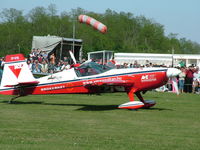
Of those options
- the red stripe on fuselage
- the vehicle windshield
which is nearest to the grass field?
the red stripe on fuselage

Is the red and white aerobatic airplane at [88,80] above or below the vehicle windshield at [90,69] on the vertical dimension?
below

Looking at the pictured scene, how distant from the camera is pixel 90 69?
15.2m

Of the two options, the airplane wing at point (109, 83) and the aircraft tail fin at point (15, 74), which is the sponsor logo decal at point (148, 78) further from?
the aircraft tail fin at point (15, 74)

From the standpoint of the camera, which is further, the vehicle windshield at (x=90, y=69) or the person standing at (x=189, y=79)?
the person standing at (x=189, y=79)

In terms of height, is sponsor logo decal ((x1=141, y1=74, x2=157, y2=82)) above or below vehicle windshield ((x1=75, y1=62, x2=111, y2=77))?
below

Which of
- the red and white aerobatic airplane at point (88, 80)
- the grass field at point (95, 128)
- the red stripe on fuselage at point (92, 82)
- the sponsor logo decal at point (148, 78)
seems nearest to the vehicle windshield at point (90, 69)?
the red and white aerobatic airplane at point (88, 80)

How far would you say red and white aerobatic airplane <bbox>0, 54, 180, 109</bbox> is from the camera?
14.5 metres

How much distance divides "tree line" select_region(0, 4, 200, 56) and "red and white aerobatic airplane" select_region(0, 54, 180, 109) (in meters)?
39.0

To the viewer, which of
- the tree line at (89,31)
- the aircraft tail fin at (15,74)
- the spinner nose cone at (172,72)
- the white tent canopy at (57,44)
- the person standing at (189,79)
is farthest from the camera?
the tree line at (89,31)

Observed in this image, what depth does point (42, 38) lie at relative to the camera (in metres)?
32.9

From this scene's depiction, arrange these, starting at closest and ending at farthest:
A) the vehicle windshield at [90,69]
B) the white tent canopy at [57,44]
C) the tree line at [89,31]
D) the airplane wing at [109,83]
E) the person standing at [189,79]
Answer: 1. the airplane wing at [109,83]
2. the vehicle windshield at [90,69]
3. the person standing at [189,79]
4. the white tent canopy at [57,44]
5. the tree line at [89,31]

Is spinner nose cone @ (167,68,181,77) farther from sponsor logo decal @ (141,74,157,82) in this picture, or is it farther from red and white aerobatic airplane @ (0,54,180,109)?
sponsor logo decal @ (141,74,157,82)

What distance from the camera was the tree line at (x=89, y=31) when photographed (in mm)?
67875

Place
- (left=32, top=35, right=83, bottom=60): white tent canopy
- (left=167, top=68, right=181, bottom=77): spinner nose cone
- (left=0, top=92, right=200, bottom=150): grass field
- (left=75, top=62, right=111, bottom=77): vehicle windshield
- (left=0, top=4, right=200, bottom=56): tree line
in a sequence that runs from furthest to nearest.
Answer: (left=0, top=4, right=200, bottom=56): tree line < (left=32, top=35, right=83, bottom=60): white tent canopy < (left=75, top=62, right=111, bottom=77): vehicle windshield < (left=167, top=68, right=181, bottom=77): spinner nose cone < (left=0, top=92, right=200, bottom=150): grass field
